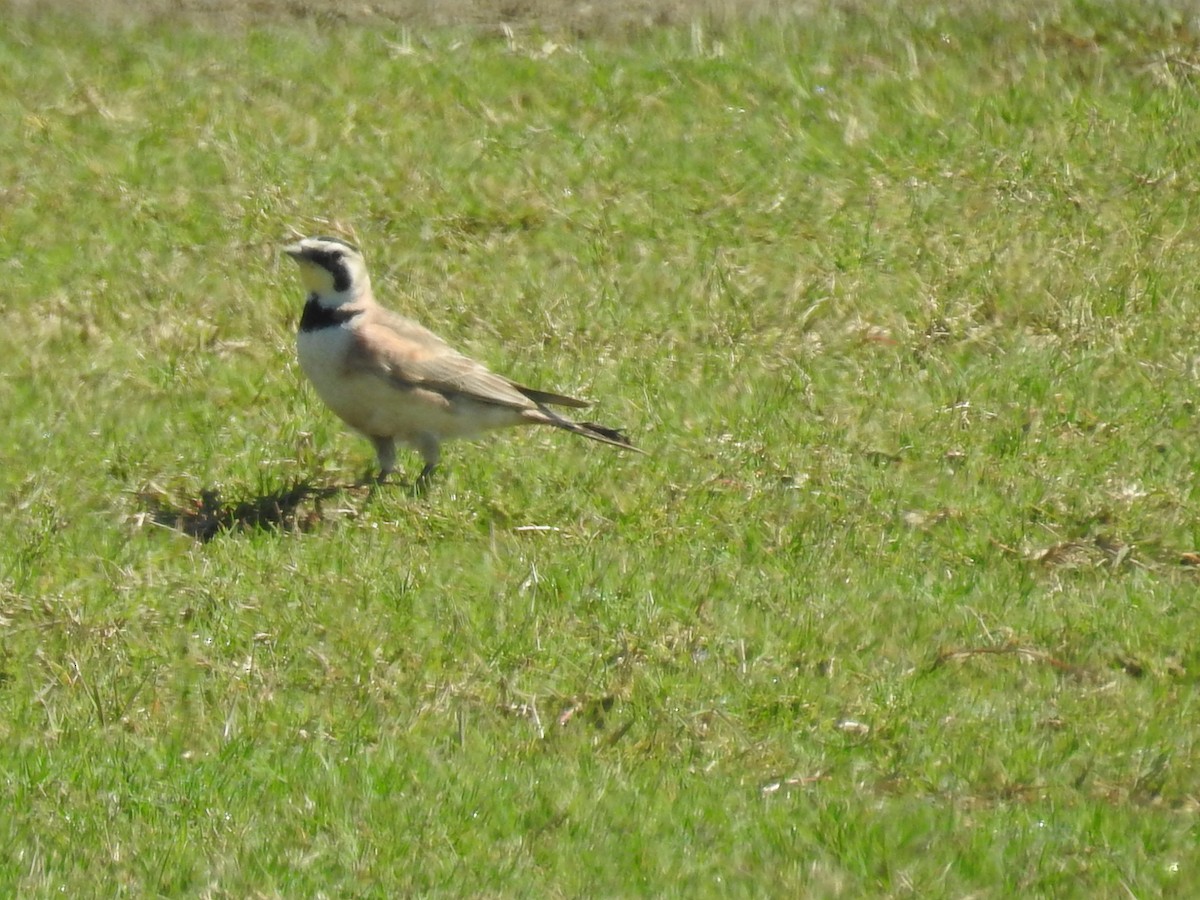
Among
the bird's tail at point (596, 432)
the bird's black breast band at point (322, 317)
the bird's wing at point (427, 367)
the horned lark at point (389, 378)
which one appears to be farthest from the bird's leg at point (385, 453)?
the bird's tail at point (596, 432)

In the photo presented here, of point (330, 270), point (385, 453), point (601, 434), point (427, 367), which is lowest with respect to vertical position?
point (385, 453)

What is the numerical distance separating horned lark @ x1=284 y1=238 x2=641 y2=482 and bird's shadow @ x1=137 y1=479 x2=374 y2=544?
16.1 inches

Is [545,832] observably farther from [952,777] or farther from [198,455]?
[198,455]

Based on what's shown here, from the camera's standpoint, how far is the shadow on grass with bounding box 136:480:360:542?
27.0 ft

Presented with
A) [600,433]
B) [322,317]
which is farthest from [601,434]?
[322,317]

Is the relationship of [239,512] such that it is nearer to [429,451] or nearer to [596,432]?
[429,451]

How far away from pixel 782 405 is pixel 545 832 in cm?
395

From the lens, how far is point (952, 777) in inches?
253

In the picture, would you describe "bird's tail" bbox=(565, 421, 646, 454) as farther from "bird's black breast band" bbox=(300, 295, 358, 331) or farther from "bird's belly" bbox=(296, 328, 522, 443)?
"bird's black breast band" bbox=(300, 295, 358, 331)

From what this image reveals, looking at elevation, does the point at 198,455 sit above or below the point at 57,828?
below

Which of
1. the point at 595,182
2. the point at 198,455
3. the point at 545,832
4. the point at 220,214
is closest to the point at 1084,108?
the point at 595,182

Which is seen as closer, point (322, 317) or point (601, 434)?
point (601, 434)

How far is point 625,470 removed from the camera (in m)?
8.85

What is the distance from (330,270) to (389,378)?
23.5 inches
